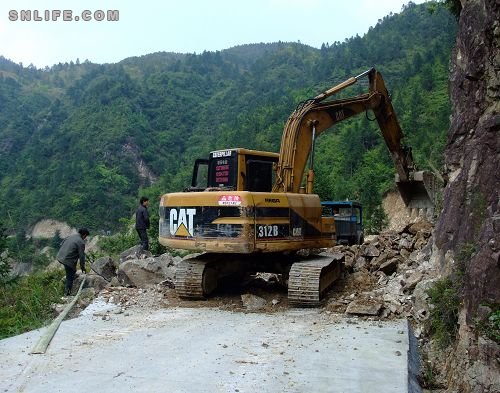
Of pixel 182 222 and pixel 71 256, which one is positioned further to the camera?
pixel 71 256

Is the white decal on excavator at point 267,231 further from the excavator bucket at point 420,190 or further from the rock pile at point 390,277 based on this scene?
the excavator bucket at point 420,190

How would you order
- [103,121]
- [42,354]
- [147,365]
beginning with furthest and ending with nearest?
[103,121] → [42,354] → [147,365]

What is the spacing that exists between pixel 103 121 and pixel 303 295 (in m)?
104

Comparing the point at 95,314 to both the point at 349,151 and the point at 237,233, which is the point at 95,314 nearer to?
the point at 237,233

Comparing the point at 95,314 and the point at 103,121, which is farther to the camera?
the point at 103,121

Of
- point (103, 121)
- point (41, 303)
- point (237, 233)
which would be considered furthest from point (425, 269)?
point (103, 121)

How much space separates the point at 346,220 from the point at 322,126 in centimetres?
785

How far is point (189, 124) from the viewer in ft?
386

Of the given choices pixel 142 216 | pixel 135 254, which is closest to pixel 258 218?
pixel 142 216

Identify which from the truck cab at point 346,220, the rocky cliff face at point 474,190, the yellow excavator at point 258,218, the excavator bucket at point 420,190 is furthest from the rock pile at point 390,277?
the truck cab at point 346,220

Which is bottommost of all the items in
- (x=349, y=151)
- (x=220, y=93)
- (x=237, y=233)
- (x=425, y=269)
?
(x=425, y=269)

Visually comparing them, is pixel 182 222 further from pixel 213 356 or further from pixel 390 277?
pixel 390 277

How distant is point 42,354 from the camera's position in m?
5.97

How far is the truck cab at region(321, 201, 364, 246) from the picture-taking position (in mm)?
17688
